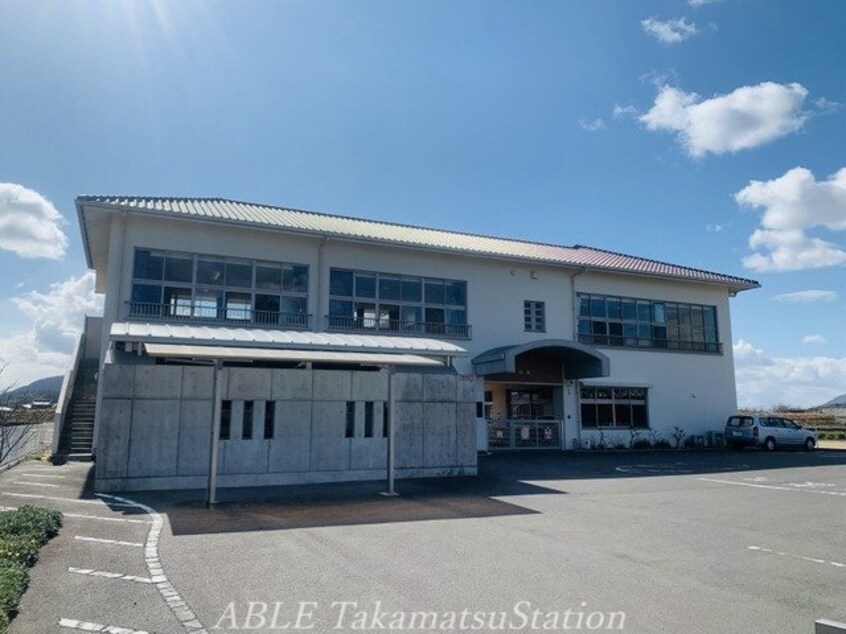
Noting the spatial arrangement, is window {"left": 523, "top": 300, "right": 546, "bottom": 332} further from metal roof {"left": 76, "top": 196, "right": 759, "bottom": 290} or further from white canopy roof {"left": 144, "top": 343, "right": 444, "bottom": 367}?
white canopy roof {"left": 144, "top": 343, "right": 444, "bottom": 367}

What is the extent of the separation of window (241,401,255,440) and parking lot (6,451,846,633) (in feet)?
4.45

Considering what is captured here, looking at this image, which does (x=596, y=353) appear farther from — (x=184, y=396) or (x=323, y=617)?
(x=323, y=617)

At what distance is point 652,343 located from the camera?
83.5 ft

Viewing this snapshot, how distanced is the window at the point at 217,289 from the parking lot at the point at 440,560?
6.11 m

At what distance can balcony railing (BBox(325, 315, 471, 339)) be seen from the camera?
19484 mm

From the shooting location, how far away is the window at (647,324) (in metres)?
24.3

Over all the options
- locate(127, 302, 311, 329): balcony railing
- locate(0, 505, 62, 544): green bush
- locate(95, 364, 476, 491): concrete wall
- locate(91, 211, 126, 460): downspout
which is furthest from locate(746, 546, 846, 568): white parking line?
locate(91, 211, 126, 460): downspout

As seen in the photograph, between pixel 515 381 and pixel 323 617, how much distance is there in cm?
1789

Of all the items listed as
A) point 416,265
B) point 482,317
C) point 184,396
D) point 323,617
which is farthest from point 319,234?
point 323,617

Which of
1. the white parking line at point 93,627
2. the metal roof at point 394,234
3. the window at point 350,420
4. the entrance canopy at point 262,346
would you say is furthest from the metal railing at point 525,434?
the white parking line at point 93,627

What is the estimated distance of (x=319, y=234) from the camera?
62.1 feet

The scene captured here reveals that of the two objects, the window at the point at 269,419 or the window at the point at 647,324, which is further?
the window at the point at 647,324

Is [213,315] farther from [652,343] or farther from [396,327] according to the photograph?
[652,343]

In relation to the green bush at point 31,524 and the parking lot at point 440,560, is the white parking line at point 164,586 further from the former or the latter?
the green bush at point 31,524
